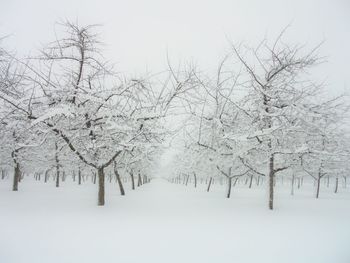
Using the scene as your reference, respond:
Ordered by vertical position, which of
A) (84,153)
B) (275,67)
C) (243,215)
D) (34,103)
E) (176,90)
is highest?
(275,67)

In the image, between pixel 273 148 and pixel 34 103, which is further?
pixel 273 148

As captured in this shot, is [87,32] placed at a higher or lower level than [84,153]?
higher

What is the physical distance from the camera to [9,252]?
6719mm

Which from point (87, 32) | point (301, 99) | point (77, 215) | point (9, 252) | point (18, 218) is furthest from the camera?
point (301, 99)

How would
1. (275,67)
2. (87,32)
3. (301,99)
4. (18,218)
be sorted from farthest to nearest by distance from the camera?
(275,67) < (301,99) < (87,32) < (18,218)

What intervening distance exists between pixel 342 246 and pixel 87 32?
A: 11.9 m

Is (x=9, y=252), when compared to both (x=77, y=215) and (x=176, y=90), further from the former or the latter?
(x=176, y=90)

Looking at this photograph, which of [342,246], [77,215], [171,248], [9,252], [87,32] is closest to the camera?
[9,252]

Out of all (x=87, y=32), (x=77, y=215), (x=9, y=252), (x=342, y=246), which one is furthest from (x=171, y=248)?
(x=87, y=32)

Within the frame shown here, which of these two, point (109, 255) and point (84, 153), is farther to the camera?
point (84, 153)

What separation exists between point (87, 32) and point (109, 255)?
373 inches

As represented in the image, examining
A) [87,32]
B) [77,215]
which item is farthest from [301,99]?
[77,215]

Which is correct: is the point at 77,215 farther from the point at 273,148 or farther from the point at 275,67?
the point at 275,67

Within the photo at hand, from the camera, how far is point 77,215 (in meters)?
11.8
